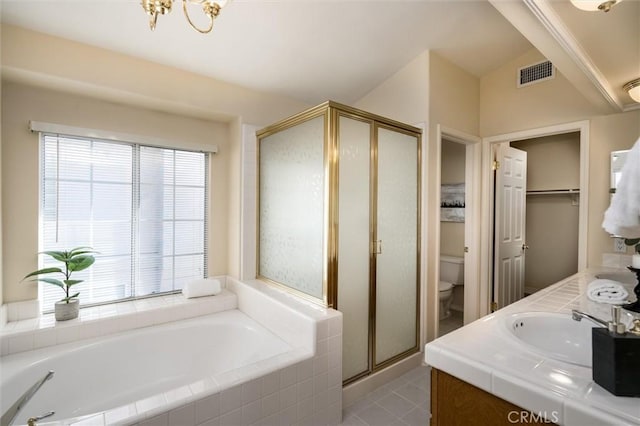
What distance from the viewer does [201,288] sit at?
8.82 feet

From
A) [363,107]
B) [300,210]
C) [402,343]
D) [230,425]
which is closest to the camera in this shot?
[230,425]

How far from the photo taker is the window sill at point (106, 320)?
6.28 feet

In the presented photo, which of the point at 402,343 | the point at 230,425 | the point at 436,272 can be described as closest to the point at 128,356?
the point at 230,425

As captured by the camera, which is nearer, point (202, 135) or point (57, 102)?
point (57, 102)

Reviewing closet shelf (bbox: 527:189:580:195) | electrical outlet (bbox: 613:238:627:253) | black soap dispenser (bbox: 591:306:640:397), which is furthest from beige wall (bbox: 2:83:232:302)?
closet shelf (bbox: 527:189:580:195)

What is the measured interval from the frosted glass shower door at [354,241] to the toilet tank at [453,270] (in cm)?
190

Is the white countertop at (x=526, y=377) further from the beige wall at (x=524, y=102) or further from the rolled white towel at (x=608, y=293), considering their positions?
the beige wall at (x=524, y=102)

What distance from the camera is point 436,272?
271 centimetres

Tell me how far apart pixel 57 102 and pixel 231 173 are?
1390mm

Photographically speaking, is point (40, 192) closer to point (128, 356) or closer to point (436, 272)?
point (128, 356)

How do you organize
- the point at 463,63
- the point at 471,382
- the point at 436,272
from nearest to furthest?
the point at 471,382
the point at 436,272
the point at 463,63

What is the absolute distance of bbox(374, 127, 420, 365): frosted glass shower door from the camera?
7.75 feet

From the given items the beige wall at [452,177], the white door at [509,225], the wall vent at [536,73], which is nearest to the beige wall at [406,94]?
the wall vent at [536,73]

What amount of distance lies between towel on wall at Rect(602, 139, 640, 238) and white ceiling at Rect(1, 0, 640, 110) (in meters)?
0.99
